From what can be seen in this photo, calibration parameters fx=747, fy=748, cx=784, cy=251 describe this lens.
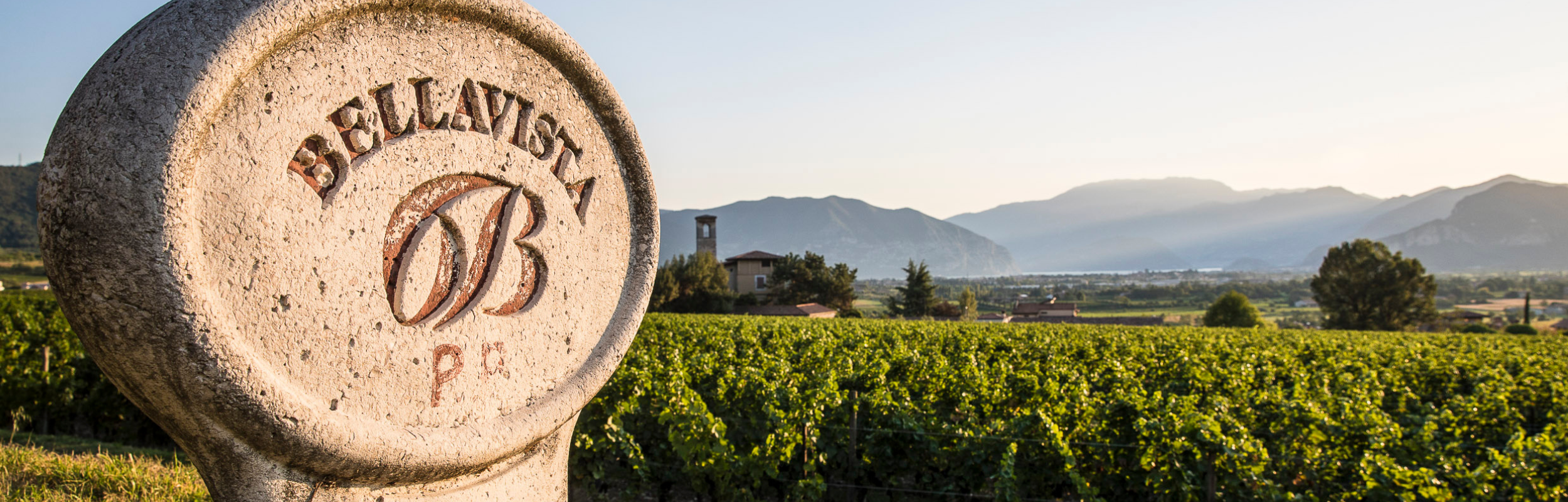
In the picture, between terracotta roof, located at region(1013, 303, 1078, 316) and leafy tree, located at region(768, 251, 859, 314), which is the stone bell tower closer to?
leafy tree, located at region(768, 251, 859, 314)

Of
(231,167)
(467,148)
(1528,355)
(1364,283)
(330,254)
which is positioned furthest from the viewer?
(1364,283)

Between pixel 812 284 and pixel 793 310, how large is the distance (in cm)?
689

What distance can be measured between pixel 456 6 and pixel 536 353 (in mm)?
1159

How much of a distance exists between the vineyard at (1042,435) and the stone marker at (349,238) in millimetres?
3876

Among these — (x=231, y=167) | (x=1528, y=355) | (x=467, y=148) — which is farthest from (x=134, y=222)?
(x=1528, y=355)

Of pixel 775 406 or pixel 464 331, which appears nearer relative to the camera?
pixel 464 331

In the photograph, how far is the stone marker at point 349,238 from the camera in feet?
5.23

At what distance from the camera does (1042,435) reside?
6027mm

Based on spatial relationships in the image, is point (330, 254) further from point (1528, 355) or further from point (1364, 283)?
point (1364, 283)

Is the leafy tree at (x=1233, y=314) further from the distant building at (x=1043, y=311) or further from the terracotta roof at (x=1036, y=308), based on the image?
the terracotta roof at (x=1036, y=308)

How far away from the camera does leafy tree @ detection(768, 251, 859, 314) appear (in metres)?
54.0

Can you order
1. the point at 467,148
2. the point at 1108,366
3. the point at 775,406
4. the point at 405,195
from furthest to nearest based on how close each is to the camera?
the point at 1108,366 → the point at 775,406 → the point at 467,148 → the point at 405,195

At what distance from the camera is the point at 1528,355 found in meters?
14.4

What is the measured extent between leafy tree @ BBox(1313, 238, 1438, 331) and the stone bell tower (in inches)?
1715
